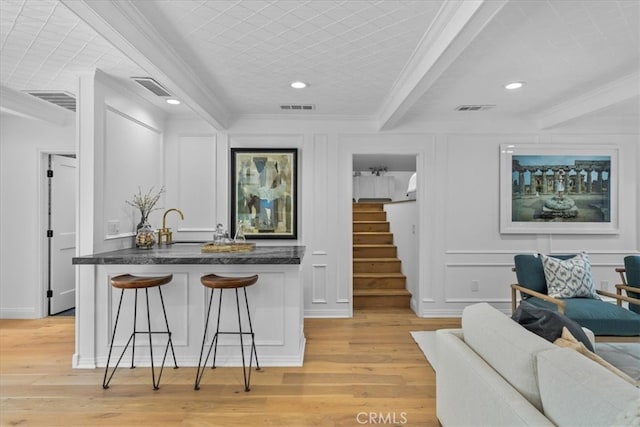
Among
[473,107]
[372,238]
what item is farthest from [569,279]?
[372,238]

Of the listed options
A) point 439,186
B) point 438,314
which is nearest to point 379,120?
point 439,186

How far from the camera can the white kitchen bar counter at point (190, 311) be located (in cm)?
296

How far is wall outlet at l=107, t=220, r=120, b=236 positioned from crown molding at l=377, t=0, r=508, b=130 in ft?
9.48

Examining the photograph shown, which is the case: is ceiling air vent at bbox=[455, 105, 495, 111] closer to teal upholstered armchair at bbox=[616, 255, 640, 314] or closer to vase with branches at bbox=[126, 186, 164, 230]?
teal upholstered armchair at bbox=[616, 255, 640, 314]

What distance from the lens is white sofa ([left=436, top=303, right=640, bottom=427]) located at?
103 centimetres

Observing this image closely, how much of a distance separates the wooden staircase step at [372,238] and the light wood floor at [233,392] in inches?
99.8

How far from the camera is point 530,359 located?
1328 millimetres

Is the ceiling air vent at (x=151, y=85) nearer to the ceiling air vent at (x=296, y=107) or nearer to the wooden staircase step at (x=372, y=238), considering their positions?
the ceiling air vent at (x=296, y=107)

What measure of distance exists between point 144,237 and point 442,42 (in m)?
3.08

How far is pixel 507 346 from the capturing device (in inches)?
58.2

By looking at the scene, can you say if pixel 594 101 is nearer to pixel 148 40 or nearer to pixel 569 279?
pixel 569 279

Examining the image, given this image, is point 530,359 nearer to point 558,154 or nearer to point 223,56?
point 223,56

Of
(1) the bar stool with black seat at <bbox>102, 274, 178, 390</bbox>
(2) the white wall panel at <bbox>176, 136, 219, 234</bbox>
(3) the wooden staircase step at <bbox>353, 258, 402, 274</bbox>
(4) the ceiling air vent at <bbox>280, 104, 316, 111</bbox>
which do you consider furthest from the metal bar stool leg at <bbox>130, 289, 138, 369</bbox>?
(3) the wooden staircase step at <bbox>353, 258, 402, 274</bbox>

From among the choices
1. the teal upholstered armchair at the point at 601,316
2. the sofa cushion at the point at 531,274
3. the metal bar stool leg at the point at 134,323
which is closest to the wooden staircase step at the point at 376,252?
the sofa cushion at the point at 531,274
